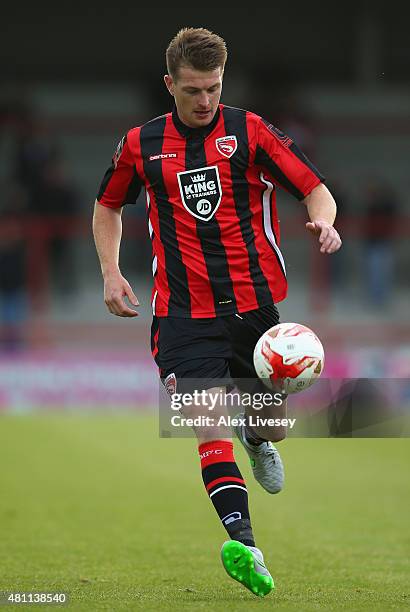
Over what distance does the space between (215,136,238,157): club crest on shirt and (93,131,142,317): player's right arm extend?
1.54ft

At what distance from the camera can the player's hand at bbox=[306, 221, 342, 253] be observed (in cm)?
551

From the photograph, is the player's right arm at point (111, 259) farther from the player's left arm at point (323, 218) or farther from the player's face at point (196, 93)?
the player's left arm at point (323, 218)

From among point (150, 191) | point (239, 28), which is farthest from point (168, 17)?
point (150, 191)

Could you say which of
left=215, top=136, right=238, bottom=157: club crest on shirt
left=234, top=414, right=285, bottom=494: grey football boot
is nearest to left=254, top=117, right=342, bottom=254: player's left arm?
left=215, top=136, right=238, bottom=157: club crest on shirt

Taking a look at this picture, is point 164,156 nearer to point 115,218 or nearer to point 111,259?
point 115,218

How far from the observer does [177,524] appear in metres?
8.61

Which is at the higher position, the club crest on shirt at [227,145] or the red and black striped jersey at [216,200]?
the club crest on shirt at [227,145]

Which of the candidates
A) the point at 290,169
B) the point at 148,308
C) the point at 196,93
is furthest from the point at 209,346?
the point at 148,308

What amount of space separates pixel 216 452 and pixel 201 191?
1293 millimetres

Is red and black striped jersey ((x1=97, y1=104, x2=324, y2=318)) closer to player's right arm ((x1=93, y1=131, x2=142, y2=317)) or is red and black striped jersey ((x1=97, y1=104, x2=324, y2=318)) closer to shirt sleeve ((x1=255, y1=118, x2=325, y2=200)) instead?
shirt sleeve ((x1=255, y1=118, x2=325, y2=200))

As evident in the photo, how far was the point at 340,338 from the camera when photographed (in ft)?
56.8

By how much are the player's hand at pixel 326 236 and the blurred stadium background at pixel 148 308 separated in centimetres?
161

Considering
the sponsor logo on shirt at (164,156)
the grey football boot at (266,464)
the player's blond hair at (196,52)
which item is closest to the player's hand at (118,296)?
the sponsor logo on shirt at (164,156)

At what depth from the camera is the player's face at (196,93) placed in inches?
224
